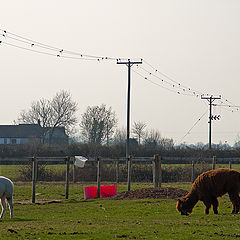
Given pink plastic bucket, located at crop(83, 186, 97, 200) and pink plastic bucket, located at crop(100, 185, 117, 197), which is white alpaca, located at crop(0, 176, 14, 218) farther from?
pink plastic bucket, located at crop(100, 185, 117, 197)

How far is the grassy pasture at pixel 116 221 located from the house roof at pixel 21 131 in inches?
3263

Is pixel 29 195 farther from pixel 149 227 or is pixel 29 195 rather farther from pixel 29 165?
pixel 149 227

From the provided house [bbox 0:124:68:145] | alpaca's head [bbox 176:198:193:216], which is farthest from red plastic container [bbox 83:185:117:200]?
house [bbox 0:124:68:145]

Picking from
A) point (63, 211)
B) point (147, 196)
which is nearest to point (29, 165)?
point (147, 196)

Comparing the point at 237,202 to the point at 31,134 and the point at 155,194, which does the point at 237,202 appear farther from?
the point at 31,134

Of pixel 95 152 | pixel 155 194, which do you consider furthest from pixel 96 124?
pixel 155 194

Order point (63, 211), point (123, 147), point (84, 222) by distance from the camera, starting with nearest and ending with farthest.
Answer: point (84, 222) → point (63, 211) → point (123, 147)

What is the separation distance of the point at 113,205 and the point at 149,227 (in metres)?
9.00

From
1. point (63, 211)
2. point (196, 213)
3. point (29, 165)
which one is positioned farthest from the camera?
point (29, 165)

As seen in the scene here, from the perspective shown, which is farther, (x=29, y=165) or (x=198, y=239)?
(x=29, y=165)

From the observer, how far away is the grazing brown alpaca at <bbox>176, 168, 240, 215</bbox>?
18641mm

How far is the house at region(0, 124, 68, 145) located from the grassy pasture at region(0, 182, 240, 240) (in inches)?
2833

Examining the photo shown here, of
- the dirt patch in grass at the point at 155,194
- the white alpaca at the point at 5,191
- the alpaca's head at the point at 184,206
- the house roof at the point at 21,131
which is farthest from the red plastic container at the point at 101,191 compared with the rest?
the house roof at the point at 21,131

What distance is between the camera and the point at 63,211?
2188 centimetres
